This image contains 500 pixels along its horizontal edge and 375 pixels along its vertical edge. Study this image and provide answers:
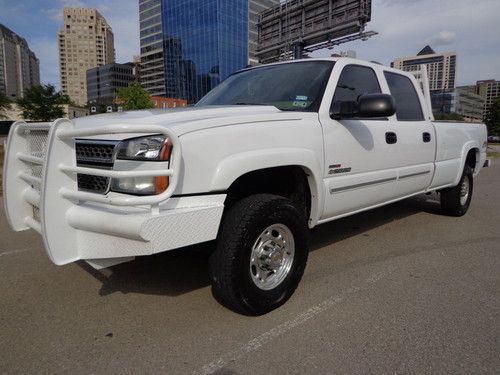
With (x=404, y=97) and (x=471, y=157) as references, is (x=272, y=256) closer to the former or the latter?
(x=404, y=97)

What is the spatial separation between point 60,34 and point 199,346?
175 metres

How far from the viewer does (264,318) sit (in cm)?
273

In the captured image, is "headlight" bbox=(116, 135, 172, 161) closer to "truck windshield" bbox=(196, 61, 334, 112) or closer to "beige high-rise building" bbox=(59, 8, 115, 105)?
"truck windshield" bbox=(196, 61, 334, 112)

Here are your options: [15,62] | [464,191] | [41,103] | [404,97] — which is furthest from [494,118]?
[15,62]

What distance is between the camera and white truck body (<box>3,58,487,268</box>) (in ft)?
7.25

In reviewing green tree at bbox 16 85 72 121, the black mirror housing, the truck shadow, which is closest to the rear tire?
the truck shadow

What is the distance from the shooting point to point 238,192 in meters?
2.95

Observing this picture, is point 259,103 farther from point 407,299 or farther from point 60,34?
point 60,34

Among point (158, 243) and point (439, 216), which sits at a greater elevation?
point (158, 243)

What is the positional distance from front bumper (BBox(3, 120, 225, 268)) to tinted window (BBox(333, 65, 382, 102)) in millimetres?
1792

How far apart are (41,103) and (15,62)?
65.7 metres

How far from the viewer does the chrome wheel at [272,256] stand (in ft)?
9.12

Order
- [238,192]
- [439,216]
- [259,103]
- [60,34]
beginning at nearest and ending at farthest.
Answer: [238,192]
[259,103]
[439,216]
[60,34]

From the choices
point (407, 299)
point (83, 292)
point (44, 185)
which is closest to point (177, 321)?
point (83, 292)
